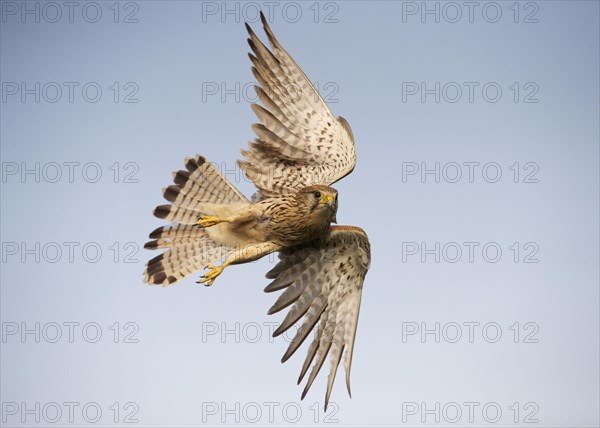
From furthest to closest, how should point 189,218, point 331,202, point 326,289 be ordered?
point 326,289, point 189,218, point 331,202

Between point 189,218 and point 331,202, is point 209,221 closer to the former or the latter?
point 189,218

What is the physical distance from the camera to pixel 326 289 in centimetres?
903

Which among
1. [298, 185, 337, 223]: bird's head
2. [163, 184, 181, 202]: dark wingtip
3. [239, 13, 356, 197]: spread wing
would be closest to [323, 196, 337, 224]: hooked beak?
[298, 185, 337, 223]: bird's head

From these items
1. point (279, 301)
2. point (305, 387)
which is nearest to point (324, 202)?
point (279, 301)

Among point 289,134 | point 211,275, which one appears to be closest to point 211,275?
point 211,275

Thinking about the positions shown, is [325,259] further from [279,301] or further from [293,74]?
[293,74]

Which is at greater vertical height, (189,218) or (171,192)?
(171,192)

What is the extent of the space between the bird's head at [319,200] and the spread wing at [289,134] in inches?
20.4

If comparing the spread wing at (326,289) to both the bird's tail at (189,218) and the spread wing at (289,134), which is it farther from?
the bird's tail at (189,218)

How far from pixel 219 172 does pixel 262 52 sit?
51.2 inches

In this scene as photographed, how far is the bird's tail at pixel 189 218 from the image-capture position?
28.0ft

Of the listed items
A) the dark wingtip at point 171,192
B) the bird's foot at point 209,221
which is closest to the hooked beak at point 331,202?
the bird's foot at point 209,221

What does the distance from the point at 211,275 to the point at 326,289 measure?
4.76 ft

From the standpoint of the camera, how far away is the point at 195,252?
8.65m
